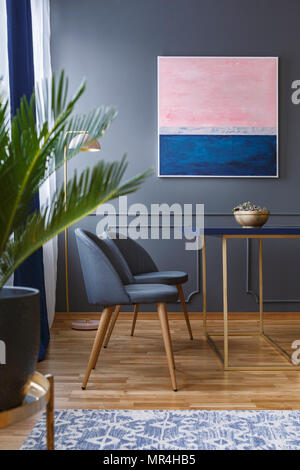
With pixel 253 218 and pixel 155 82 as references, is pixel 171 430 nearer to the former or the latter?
pixel 253 218

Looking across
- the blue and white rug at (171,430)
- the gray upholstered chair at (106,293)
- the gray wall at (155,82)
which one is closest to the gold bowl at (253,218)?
the gray upholstered chair at (106,293)

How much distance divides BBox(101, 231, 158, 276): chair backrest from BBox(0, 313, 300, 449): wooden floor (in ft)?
1.52

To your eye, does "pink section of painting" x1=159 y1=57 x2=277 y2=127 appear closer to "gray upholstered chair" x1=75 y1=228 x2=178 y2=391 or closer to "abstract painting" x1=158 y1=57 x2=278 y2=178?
"abstract painting" x1=158 y1=57 x2=278 y2=178

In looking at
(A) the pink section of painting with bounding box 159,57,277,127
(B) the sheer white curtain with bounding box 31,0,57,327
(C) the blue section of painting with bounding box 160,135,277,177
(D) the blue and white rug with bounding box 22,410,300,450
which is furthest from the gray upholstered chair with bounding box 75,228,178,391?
(A) the pink section of painting with bounding box 159,57,277,127

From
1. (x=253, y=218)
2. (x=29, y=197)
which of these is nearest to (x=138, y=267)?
(x=253, y=218)

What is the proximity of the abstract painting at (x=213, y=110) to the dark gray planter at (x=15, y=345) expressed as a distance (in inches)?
112

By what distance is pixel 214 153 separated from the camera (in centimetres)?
396

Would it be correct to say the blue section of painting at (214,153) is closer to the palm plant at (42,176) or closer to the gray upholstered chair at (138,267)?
the gray upholstered chair at (138,267)

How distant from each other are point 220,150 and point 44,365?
86.5 inches

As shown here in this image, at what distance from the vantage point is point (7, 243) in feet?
4.45

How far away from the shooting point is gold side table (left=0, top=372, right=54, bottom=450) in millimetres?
1204

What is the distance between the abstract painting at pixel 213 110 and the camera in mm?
3955

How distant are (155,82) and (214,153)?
29.5 inches
